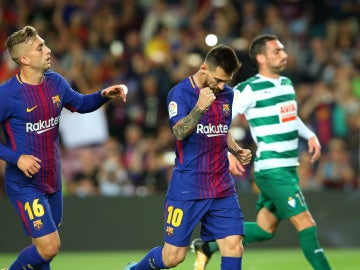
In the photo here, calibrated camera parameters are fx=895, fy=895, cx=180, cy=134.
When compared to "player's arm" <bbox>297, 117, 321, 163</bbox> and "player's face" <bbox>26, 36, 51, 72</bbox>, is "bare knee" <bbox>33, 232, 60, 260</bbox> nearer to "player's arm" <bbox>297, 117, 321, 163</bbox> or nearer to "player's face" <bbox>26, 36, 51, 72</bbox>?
"player's face" <bbox>26, 36, 51, 72</bbox>

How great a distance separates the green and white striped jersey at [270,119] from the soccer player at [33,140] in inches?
64.5

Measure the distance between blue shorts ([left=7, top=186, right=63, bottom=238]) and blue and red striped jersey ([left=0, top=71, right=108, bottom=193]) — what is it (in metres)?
0.08

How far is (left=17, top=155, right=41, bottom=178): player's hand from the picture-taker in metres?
7.57

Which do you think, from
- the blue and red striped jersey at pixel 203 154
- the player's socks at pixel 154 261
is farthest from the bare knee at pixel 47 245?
the blue and red striped jersey at pixel 203 154

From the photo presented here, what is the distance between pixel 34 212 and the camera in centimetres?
780

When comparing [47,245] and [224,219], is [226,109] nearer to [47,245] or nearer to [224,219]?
[224,219]

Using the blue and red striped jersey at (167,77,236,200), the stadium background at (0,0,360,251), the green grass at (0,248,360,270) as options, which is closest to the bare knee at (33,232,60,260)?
the blue and red striped jersey at (167,77,236,200)

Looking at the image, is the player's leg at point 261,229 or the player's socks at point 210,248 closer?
the player's socks at point 210,248

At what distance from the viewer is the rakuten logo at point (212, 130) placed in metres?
7.63

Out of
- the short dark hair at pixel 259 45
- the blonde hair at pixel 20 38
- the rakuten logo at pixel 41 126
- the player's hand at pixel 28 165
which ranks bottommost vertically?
the player's hand at pixel 28 165

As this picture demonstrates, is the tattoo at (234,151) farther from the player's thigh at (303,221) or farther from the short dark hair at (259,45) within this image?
the short dark hair at (259,45)

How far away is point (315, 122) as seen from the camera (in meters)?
14.4

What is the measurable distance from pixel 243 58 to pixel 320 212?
9.38 ft

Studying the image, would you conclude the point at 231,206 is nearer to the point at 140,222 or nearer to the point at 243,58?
the point at 140,222
